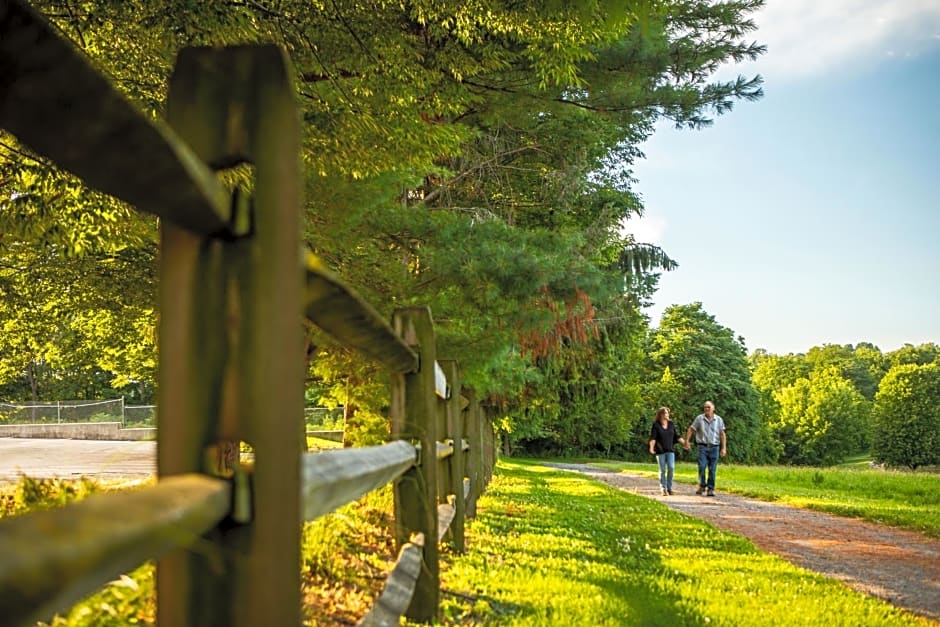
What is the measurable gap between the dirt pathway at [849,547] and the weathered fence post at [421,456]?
3.65 metres

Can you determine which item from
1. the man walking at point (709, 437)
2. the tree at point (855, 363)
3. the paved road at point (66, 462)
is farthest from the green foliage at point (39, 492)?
the tree at point (855, 363)

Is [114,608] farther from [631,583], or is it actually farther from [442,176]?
[442,176]

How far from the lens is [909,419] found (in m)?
67.3

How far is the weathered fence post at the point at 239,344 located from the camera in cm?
144

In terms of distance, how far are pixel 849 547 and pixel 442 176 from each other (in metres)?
7.90

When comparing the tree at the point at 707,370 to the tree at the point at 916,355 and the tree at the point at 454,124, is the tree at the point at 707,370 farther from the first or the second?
the tree at the point at 454,124

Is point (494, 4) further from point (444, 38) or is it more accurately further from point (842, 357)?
point (842, 357)

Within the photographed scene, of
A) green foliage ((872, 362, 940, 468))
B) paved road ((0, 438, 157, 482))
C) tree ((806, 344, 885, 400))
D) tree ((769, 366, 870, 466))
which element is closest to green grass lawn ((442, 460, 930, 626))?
paved road ((0, 438, 157, 482))

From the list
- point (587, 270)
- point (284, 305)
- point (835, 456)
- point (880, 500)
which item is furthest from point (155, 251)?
point (835, 456)

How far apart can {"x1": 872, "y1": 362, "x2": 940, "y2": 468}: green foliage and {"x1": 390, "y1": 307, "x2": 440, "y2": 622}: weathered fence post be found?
71.9 metres

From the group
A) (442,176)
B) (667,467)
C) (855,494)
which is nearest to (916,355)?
(855,494)

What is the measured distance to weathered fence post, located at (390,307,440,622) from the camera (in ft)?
13.8

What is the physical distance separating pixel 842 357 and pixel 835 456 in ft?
173

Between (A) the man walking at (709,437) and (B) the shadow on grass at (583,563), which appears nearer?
(B) the shadow on grass at (583,563)
